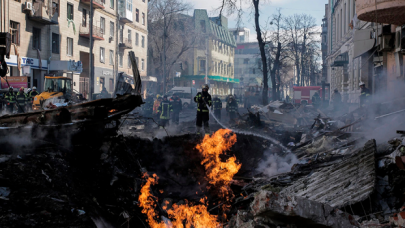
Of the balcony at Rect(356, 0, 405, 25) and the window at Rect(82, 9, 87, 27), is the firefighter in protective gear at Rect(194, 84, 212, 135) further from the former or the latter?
the window at Rect(82, 9, 87, 27)


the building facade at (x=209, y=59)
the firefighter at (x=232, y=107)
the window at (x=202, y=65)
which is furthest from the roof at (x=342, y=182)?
the window at (x=202, y=65)

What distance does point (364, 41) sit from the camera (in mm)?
16875

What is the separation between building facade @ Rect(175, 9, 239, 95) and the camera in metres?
64.4

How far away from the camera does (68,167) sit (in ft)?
18.0

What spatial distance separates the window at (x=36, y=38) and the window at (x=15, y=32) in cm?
198

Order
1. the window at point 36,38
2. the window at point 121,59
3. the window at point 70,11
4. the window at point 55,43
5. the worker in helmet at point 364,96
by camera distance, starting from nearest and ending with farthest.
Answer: the worker in helmet at point 364,96
the window at point 36,38
the window at point 55,43
the window at point 70,11
the window at point 121,59

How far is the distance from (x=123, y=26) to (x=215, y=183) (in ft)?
127

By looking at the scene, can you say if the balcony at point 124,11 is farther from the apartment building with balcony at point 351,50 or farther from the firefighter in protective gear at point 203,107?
the firefighter in protective gear at point 203,107

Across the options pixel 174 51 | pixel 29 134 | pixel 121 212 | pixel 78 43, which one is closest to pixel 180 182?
pixel 121 212

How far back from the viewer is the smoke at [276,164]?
8052mm

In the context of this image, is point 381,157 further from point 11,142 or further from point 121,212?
point 11,142

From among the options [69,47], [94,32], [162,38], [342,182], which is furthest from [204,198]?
[162,38]

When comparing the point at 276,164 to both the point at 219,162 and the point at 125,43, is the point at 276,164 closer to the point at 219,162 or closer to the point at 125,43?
the point at 219,162

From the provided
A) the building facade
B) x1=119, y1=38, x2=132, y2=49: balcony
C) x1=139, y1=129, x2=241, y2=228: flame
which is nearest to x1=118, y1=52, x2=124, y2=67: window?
x1=119, y1=38, x2=132, y2=49: balcony
